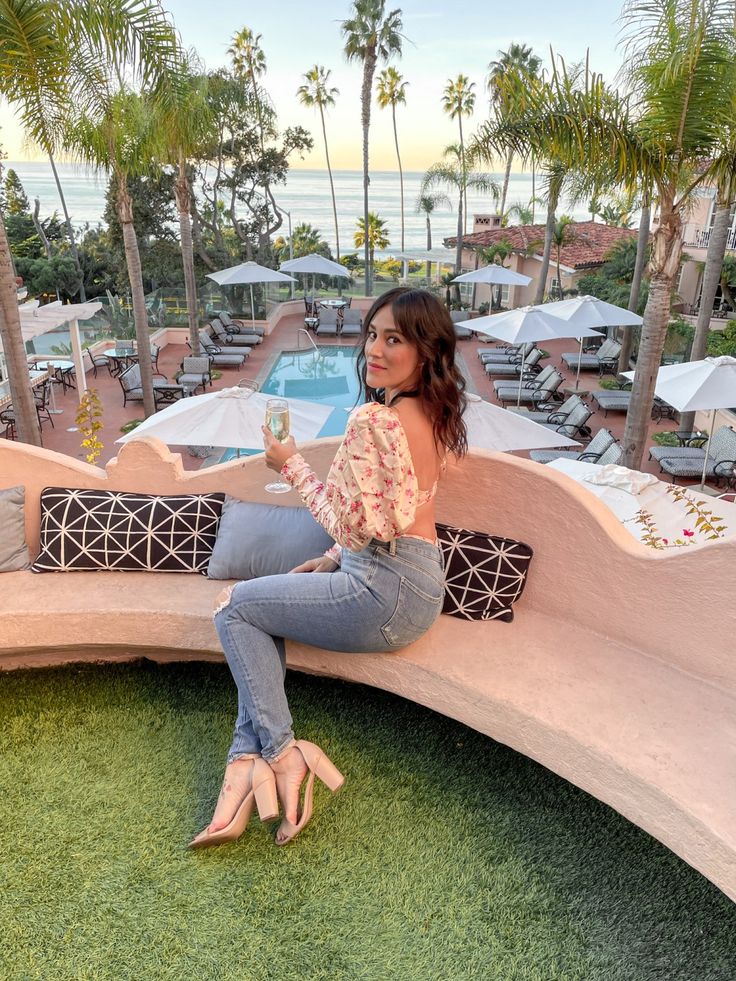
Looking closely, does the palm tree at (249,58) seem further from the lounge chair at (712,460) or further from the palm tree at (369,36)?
the lounge chair at (712,460)

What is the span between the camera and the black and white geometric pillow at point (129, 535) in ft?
14.3

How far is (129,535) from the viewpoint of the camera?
4379mm

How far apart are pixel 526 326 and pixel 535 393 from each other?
2.14 metres

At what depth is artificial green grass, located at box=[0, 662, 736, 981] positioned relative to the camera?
112 inches

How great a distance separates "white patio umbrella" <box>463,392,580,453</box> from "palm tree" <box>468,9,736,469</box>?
9.72 ft

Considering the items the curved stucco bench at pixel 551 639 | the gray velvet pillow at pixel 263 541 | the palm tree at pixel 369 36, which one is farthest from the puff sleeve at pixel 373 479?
the palm tree at pixel 369 36

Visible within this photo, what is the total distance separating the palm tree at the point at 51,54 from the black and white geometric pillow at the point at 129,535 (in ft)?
14.3

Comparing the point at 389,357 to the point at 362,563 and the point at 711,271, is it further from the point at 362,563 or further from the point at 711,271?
the point at 711,271

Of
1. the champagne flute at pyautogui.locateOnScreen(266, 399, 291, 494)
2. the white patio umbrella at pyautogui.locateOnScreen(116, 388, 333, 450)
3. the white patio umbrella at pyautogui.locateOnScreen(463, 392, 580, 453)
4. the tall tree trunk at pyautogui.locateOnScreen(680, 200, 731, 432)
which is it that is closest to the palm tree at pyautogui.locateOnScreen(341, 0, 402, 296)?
the tall tree trunk at pyautogui.locateOnScreen(680, 200, 731, 432)

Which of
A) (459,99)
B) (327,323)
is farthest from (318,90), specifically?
(327,323)

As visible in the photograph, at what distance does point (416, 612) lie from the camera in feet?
10.3

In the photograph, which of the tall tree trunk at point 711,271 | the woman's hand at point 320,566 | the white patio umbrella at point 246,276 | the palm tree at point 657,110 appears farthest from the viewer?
the white patio umbrella at point 246,276

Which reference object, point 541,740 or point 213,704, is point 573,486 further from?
point 213,704

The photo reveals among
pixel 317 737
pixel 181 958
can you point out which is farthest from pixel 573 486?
pixel 181 958
